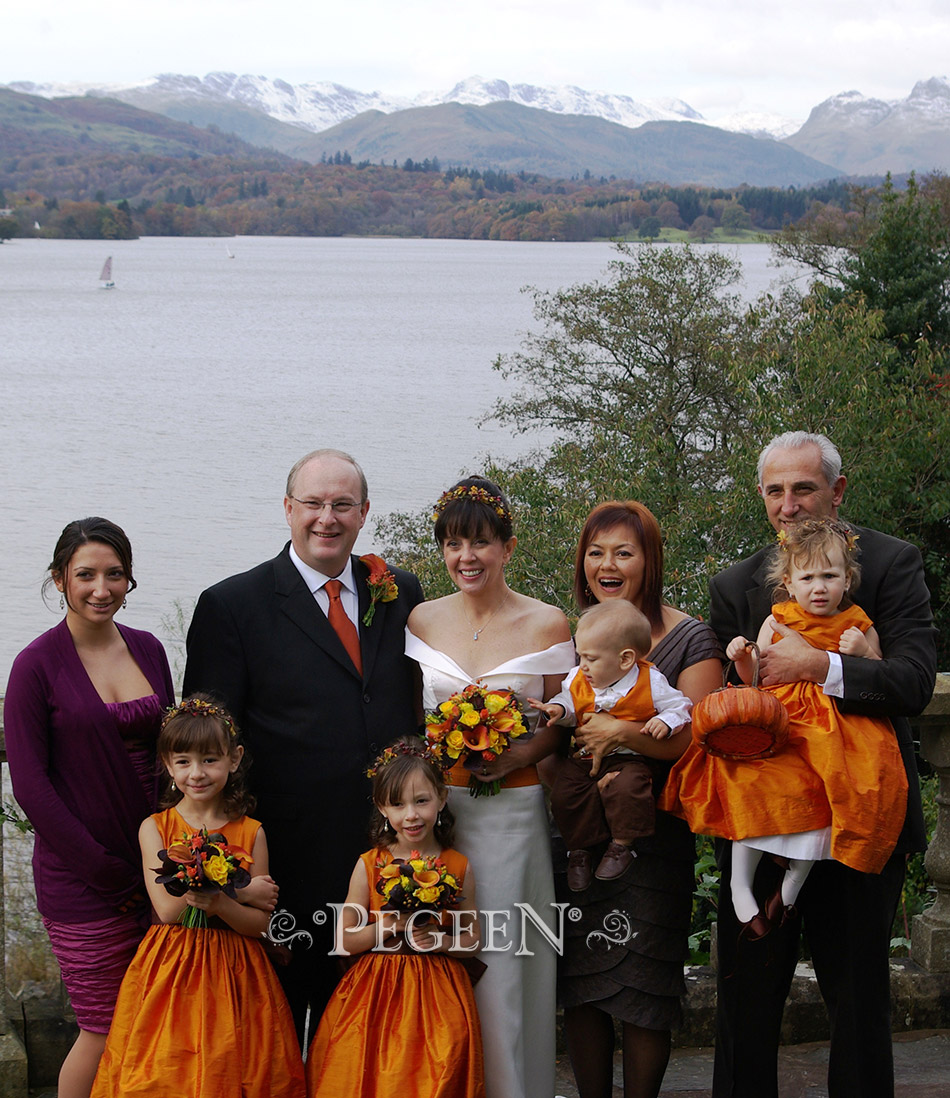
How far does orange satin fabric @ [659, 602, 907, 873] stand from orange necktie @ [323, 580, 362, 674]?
3.51 feet

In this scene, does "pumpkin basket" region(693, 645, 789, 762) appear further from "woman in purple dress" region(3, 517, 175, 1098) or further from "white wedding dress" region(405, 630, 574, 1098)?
"woman in purple dress" region(3, 517, 175, 1098)

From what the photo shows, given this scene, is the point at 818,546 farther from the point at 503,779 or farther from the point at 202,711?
the point at 202,711

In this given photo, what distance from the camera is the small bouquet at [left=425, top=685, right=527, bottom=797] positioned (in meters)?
3.42

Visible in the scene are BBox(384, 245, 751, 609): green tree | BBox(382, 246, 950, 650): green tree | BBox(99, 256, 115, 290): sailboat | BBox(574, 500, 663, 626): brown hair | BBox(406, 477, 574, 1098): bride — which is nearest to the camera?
BBox(406, 477, 574, 1098): bride

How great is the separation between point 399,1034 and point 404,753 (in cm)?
76

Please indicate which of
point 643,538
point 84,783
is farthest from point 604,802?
point 84,783

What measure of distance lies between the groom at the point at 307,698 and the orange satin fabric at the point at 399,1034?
292mm

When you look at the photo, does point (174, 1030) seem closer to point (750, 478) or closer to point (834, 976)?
point (834, 976)

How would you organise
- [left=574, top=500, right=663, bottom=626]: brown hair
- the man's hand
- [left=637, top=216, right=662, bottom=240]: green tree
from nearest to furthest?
the man's hand
[left=574, top=500, right=663, bottom=626]: brown hair
[left=637, top=216, right=662, bottom=240]: green tree

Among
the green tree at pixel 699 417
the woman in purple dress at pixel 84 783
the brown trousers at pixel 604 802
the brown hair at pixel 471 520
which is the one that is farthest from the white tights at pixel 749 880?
the green tree at pixel 699 417

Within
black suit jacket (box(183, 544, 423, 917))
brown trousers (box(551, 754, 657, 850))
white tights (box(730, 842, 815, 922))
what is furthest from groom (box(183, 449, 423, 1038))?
white tights (box(730, 842, 815, 922))

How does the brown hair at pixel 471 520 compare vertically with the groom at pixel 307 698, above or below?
above

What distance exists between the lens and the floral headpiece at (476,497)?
3711 mm

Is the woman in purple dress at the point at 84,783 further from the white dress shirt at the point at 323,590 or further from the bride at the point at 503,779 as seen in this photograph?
the bride at the point at 503,779
